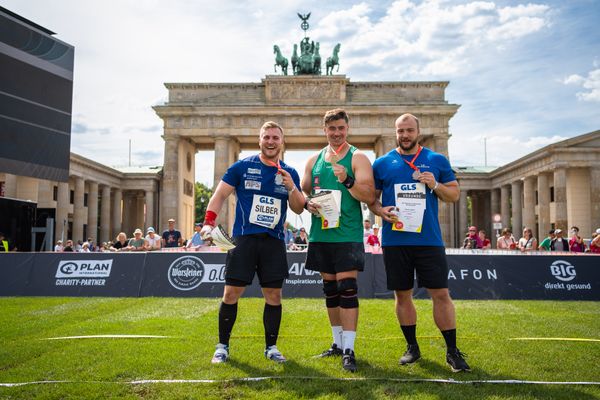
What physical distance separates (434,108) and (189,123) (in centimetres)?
2414

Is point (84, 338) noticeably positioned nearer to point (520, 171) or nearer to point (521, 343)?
point (521, 343)

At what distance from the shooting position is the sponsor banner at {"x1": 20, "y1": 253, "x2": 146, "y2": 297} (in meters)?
12.9

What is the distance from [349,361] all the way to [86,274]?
10.2 metres

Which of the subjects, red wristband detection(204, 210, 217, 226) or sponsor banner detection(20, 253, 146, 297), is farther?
sponsor banner detection(20, 253, 146, 297)

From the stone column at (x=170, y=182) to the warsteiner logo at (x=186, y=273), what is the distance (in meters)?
37.3

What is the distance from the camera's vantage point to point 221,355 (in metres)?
5.16

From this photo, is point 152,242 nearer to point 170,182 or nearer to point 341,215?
point 341,215

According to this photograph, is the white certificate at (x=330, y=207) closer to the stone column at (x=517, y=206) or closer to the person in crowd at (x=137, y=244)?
the person in crowd at (x=137, y=244)

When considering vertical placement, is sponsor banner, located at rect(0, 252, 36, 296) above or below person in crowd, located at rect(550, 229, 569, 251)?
below

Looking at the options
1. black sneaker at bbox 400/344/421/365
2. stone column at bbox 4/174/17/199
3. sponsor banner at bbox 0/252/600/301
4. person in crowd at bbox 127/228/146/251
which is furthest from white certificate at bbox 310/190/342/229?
stone column at bbox 4/174/17/199

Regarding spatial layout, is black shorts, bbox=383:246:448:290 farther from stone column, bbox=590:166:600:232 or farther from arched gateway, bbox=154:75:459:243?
arched gateway, bbox=154:75:459:243

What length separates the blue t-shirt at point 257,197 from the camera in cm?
542

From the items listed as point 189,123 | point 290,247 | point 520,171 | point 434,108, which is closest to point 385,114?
Result: point 434,108

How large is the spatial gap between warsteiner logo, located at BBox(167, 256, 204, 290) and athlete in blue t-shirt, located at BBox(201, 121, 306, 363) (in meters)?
7.56
